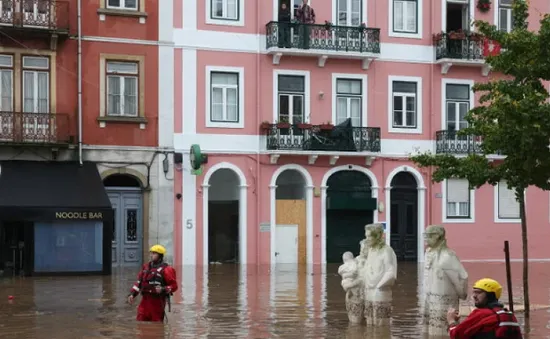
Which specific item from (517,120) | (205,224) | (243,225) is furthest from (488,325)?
(243,225)

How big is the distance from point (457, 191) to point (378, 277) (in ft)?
70.1

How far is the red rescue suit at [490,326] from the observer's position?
8336 mm

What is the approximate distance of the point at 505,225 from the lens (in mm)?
36219

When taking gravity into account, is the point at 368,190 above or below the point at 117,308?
above

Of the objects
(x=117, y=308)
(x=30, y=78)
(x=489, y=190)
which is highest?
(x=30, y=78)

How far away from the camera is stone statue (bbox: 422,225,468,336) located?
13.7 metres

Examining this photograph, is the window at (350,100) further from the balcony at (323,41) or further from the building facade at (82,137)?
the building facade at (82,137)

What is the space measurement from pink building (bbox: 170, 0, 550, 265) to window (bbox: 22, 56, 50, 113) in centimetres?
411

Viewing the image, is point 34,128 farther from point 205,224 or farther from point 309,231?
point 309,231

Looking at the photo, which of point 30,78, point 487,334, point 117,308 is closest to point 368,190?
point 30,78

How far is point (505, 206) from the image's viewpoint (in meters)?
36.3

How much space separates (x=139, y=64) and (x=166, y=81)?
102cm

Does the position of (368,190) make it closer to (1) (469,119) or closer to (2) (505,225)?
(2) (505,225)

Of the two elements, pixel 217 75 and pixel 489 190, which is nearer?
pixel 217 75
